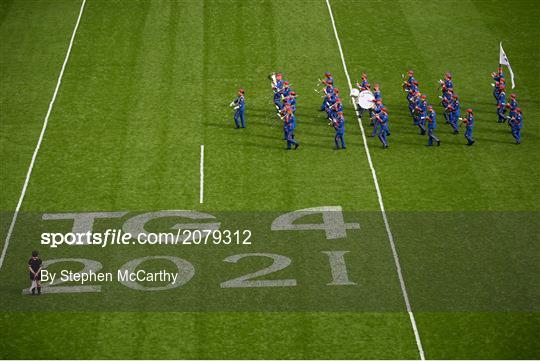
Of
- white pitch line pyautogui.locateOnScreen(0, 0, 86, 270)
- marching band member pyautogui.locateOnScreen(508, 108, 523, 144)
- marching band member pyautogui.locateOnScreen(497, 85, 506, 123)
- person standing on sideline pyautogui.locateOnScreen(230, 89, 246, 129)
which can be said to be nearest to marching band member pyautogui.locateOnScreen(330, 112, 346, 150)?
person standing on sideline pyautogui.locateOnScreen(230, 89, 246, 129)

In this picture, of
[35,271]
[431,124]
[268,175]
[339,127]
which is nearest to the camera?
[35,271]

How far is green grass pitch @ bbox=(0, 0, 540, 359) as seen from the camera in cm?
2994

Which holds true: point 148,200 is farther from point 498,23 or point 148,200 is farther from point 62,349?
point 498,23

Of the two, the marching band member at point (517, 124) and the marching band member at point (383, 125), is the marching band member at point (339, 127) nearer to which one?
the marching band member at point (383, 125)

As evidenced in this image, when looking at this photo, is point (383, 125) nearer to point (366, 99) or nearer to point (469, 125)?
point (366, 99)

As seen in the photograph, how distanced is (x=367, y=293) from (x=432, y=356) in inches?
144

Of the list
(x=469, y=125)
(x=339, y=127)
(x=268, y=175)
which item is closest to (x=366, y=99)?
(x=339, y=127)

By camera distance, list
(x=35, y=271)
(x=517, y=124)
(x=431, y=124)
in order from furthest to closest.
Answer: (x=431, y=124) < (x=517, y=124) < (x=35, y=271)

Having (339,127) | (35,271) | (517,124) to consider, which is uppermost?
(35,271)

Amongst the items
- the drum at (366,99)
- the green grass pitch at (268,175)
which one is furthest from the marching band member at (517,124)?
the drum at (366,99)

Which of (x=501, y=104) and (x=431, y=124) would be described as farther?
(x=501, y=104)

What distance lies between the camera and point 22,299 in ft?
103

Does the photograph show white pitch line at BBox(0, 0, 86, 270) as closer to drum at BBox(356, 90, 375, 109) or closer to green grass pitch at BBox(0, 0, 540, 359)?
green grass pitch at BBox(0, 0, 540, 359)

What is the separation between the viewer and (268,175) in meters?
38.7
